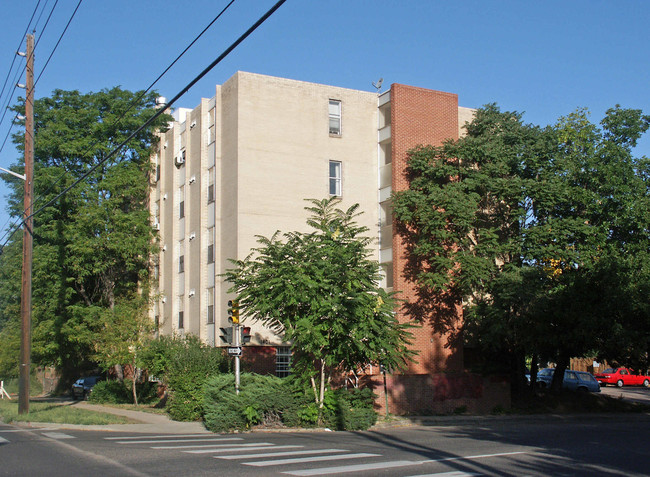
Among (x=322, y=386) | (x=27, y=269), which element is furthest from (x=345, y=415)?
(x=27, y=269)

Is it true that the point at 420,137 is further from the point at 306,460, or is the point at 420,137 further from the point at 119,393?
the point at 119,393

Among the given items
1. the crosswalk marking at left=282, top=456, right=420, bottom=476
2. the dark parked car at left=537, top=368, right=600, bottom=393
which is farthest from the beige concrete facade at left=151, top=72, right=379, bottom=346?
the dark parked car at left=537, top=368, right=600, bottom=393

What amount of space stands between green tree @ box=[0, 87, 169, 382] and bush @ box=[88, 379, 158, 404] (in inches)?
85.8

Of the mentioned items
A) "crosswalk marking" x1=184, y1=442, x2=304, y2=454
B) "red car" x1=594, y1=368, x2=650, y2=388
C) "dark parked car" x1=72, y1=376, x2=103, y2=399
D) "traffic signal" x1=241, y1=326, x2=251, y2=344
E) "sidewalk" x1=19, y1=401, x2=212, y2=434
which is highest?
"traffic signal" x1=241, y1=326, x2=251, y2=344

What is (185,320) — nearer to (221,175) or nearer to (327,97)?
(221,175)

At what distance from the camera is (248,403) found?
20.5m

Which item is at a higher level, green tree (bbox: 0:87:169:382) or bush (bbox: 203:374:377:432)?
green tree (bbox: 0:87:169:382)

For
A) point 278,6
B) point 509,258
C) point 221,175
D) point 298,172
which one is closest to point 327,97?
point 298,172

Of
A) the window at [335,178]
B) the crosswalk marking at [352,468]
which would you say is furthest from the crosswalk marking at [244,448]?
the window at [335,178]

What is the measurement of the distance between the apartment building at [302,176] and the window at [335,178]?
0.16 ft

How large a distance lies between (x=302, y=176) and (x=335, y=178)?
5.65 ft

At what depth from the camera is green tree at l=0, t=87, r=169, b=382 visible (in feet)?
119

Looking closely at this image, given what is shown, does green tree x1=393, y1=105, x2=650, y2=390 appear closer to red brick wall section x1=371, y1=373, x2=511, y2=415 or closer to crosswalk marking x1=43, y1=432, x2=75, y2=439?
red brick wall section x1=371, y1=373, x2=511, y2=415

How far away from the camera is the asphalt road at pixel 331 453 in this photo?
38.5ft
